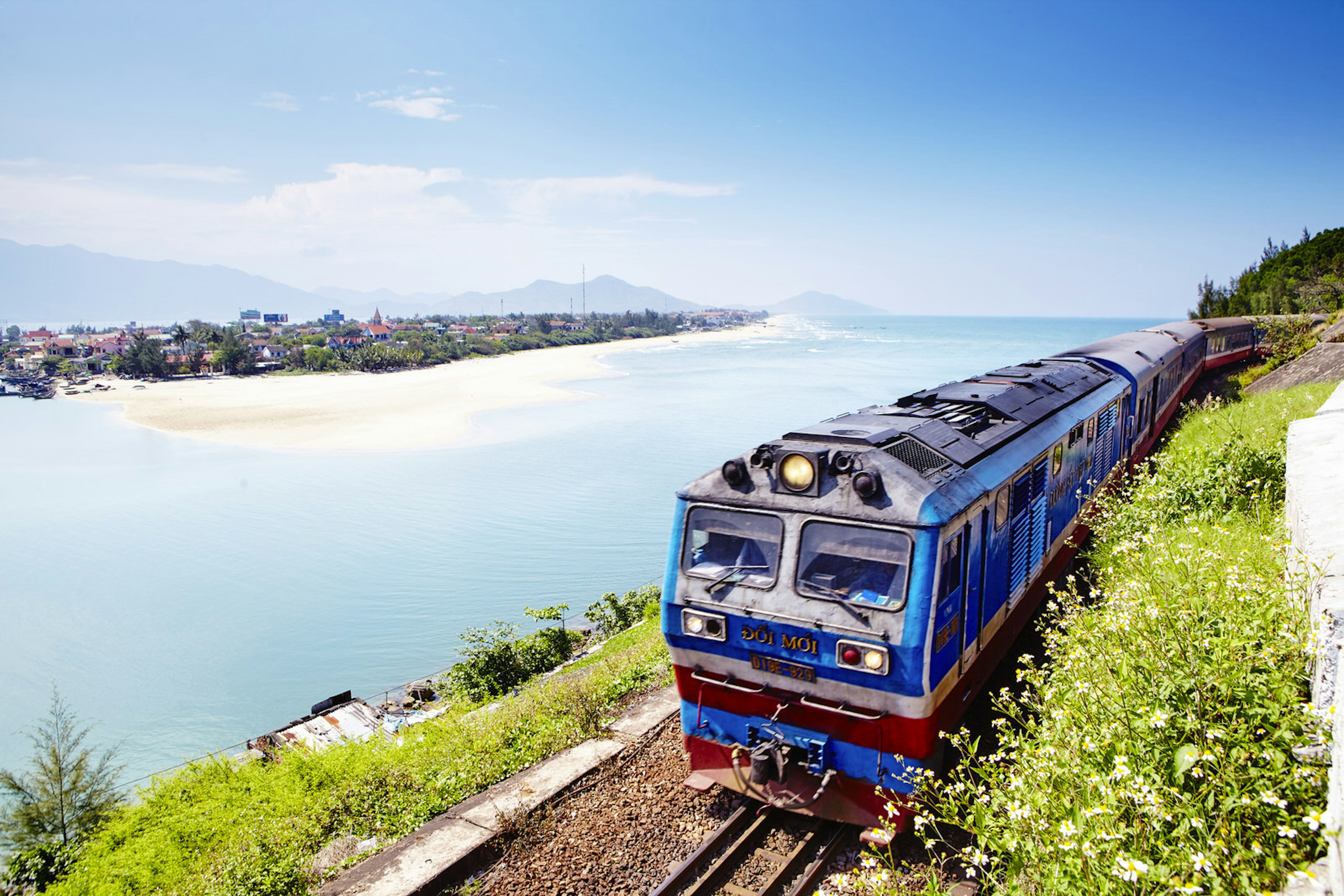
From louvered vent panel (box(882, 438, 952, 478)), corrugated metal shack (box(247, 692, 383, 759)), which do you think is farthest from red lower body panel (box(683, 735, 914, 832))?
corrugated metal shack (box(247, 692, 383, 759))

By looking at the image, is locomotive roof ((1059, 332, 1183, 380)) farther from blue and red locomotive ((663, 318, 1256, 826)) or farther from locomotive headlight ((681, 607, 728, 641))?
locomotive headlight ((681, 607, 728, 641))

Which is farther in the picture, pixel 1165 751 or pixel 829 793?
pixel 829 793

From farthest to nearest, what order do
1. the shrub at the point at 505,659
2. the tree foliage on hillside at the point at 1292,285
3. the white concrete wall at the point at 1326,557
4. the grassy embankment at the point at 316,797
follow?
the tree foliage on hillside at the point at 1292,285 < the shrub at the point at 505,659 < the grassy embankment at the point at 316,797 < the white concrete wall at the point at 1326,557

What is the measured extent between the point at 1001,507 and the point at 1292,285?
5959 centimetres

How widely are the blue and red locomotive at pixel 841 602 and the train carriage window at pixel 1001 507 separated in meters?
0.04

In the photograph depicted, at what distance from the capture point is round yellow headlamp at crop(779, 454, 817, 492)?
630cm

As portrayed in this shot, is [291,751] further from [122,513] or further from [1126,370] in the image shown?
[122,513]

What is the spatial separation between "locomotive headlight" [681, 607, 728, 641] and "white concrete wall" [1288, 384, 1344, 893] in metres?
3.92

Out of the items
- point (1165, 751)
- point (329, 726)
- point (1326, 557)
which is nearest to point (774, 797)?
point (1165, 751)

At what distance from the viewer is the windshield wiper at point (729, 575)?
6.55 meters

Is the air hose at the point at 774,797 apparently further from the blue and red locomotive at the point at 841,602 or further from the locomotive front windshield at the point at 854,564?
the locomotive front windshield at the point at 854,564

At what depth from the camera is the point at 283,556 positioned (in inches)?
1222

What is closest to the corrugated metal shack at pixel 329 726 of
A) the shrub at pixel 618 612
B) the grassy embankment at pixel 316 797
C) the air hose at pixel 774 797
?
the grassy embankment at pixel 316 797

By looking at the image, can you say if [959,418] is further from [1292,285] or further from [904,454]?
[1292,285]
